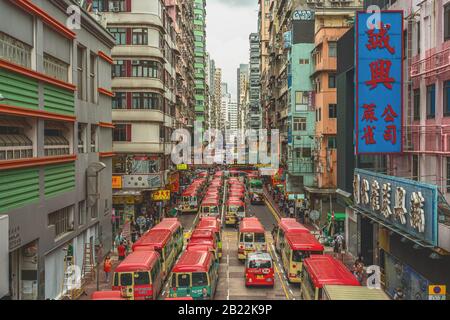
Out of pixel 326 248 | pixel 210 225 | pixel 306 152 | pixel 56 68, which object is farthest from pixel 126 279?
pixel 306 152

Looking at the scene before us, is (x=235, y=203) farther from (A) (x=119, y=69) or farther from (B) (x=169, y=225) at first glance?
(A) (x=119, y=69)

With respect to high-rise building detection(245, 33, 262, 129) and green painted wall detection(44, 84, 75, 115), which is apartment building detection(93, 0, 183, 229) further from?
high-rise building detection(245, 33, 262, 129)

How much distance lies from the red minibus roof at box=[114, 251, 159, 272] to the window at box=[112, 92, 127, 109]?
998 inches

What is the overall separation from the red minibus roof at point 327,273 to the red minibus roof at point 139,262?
703 cm

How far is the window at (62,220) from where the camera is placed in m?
25.0

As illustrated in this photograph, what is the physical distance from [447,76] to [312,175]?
104 ft

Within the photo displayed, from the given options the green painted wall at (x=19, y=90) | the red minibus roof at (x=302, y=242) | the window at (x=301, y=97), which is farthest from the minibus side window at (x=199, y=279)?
the window at (x=301, y=97)

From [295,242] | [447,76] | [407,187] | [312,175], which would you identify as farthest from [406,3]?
[312,175]

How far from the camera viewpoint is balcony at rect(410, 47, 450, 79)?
19484 mm

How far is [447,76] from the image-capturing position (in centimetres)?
1972
